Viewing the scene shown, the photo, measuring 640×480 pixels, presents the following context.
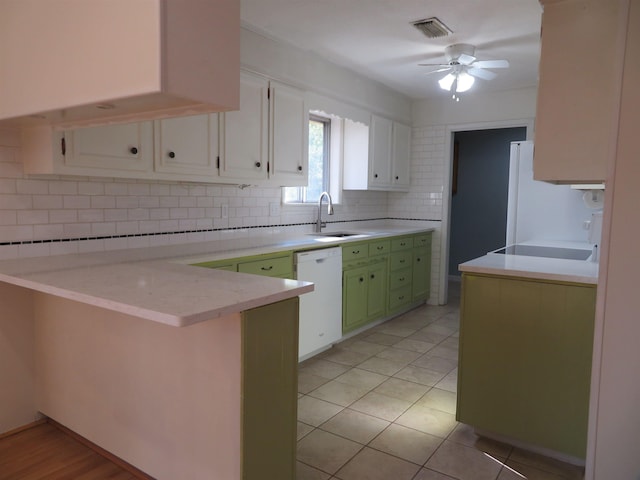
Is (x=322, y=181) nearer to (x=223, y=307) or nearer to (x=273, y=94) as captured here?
(x=273, y=94)

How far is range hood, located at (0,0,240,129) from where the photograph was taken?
4.48ft

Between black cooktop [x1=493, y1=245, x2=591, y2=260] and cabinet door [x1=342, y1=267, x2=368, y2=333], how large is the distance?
4.29 feet

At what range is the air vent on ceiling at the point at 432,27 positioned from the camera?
124 inches

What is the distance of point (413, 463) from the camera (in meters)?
2.24

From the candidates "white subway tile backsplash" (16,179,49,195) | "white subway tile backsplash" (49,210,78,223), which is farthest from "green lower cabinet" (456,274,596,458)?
"white subway tile backsplash" (16,179,49,195)

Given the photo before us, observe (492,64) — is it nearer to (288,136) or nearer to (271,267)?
(288,136)

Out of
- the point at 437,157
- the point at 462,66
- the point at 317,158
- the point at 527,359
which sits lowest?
the point at 527,359

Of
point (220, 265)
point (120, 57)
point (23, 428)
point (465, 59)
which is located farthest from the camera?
point (465, 59)

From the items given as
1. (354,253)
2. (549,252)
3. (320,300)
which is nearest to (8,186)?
(320,300)

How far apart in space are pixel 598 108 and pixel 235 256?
6.51 feet

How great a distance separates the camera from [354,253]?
4.04m

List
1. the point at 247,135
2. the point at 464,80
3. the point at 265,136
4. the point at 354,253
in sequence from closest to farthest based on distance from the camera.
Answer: the point at 247,135 < the point at 265,136 < the point at 464,80 < the point at 354,253

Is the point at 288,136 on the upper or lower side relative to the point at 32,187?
upper

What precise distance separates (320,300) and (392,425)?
47.9 inches
